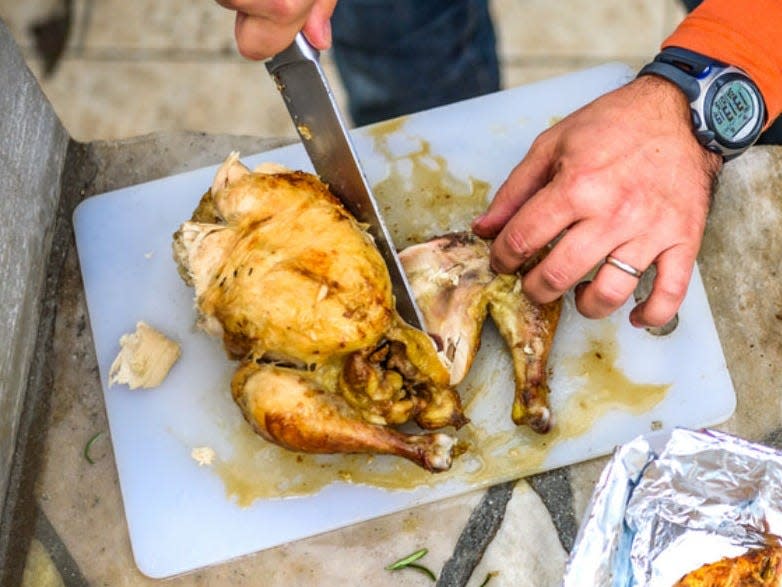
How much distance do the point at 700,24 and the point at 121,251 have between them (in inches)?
61.2

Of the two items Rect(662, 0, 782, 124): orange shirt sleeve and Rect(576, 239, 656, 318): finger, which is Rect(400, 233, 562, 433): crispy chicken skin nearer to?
Rect(576, 239, 656, 318): finger

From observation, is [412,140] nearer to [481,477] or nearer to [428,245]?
[428,245]

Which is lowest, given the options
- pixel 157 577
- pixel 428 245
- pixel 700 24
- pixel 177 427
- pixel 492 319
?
pixel 157 577

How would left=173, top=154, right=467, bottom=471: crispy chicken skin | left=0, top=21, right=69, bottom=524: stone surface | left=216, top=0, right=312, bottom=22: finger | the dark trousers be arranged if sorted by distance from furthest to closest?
the dark trousers
left=0, top=21, right=69, bottom=524: stone surface
left=173, top=154, right=467, bottom=471: crispy chicken skin
left=216, top=0, right=312, bottom=22: finger

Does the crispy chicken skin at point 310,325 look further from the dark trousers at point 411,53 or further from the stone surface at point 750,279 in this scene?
the dark trousers at point 411,53

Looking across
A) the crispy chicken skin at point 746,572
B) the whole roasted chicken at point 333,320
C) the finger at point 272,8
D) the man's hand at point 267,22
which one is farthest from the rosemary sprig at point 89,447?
the crispy chicken skin at point 746,572

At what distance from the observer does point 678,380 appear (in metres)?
2.49

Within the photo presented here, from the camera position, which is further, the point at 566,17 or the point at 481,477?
the point at 566,17

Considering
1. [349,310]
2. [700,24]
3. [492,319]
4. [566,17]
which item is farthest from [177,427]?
[566,17]

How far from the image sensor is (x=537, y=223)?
2.24 m

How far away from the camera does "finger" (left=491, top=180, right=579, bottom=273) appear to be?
2236 millimetres

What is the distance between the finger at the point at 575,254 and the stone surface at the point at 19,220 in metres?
1.26

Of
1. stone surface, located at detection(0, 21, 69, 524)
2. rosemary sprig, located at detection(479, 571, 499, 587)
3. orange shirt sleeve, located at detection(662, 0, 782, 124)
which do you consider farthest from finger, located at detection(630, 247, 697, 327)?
stone surface, located at detection(0, 21, 69, 524)

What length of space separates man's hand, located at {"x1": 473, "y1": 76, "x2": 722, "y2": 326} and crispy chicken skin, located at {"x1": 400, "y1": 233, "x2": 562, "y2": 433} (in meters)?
0.06
